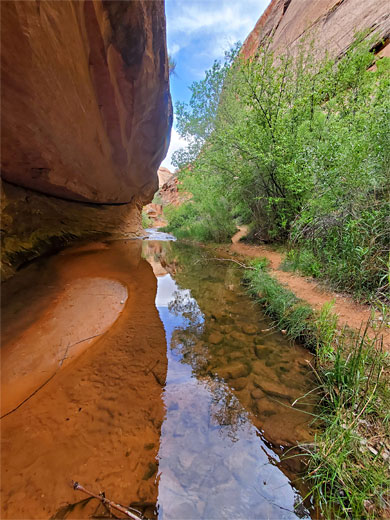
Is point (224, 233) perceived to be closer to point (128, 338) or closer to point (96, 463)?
point (128, 338)

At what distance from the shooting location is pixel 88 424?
59.2 inches

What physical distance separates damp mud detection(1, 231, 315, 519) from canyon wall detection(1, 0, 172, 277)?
1.96 m

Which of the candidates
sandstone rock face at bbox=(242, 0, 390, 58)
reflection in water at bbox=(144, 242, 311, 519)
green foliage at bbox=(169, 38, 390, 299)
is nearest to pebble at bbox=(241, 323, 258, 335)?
reflection in water at bbox=(144, 242, 311, 519)

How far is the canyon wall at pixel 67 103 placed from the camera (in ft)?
7.47

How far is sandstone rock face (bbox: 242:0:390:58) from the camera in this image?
1055cm

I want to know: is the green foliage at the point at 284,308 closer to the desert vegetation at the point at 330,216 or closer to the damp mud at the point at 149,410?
the desert vegetation at the point at 330,216

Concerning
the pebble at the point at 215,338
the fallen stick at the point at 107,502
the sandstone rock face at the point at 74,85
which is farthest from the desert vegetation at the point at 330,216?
the sandstone rock face at the point at 74,85

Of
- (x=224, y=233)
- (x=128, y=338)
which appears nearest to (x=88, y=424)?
(x=128, y=338)

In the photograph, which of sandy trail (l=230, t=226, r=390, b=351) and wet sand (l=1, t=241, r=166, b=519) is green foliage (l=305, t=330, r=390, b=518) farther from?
wet sand (l=1, t=241, r=166, b=519)

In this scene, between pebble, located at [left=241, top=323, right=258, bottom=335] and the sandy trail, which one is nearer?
the sandy trail

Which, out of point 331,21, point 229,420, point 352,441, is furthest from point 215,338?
point 331,21

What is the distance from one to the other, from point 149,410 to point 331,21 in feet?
75.1

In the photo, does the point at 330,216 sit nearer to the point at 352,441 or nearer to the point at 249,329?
the point at 249,329

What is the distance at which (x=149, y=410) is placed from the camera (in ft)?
5.41
